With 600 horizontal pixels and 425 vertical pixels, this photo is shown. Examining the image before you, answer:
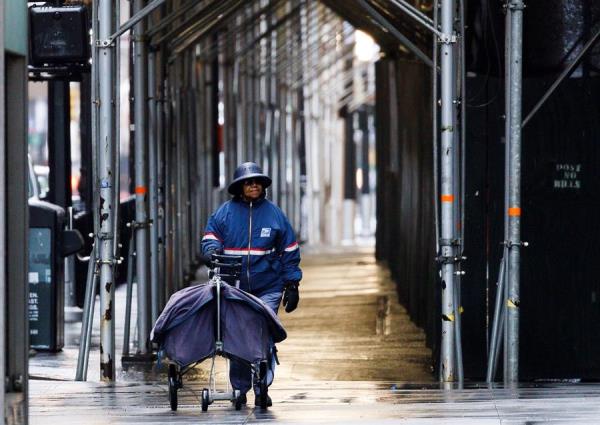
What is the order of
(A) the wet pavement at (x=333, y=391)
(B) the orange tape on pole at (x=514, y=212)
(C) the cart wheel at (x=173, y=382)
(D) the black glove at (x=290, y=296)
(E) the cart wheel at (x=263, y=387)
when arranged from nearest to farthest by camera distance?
(A) the wet pavement at (x=333, y=391)
(C) the cart wheel at (x=173, y=382)
(E) the cart wheel at (x=263, y=387)
(D) the black glove at (x=290, y=296)
(B) the orange tape on pole at (x=514, y=212)

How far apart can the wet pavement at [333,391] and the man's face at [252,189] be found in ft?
4.70

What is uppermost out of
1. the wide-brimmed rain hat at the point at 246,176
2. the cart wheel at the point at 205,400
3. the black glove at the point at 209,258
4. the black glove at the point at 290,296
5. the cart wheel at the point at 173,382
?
the wide-brimmed rain hat at the point at 246,176

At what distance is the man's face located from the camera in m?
11.0

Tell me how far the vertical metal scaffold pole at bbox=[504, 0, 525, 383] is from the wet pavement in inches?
17.2

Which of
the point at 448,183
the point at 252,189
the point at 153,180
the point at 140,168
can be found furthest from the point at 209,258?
the point at 153,180

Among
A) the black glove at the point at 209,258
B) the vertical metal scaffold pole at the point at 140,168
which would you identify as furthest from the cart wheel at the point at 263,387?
the vertical metal scaffold pole at the point at 140,168

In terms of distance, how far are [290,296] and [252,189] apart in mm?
774

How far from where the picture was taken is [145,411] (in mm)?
10727

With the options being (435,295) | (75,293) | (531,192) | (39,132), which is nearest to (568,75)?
(531,192)

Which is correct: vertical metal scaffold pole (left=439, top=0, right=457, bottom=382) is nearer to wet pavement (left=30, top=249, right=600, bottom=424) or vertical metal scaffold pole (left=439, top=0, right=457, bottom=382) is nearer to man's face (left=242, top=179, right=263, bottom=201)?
wet pavement (left=30, top=249, right=600, bottom=424)

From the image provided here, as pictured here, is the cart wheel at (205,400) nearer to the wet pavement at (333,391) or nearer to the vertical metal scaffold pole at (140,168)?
the wet pavement at (333,391)

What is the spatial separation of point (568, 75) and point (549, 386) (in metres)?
2.57

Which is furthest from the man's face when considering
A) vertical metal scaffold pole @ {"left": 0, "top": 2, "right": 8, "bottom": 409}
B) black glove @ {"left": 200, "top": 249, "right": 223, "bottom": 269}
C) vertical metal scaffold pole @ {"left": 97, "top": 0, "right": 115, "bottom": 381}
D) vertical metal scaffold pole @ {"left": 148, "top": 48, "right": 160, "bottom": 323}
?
vertical metal scaffold pole @ {"left": 148, "top": 48, "right": 160, "bottom": 323}

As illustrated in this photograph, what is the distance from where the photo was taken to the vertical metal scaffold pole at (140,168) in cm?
1472
